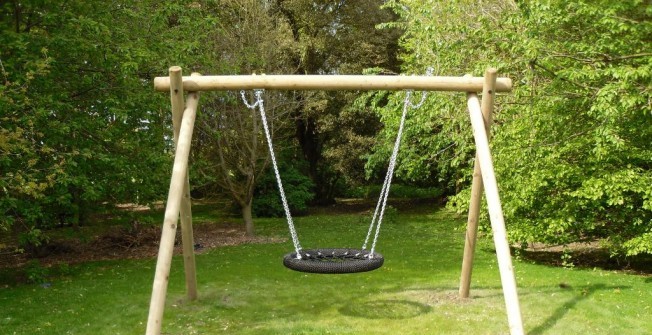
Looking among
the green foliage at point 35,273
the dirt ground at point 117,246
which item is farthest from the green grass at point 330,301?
the dirt ground at point 117,246

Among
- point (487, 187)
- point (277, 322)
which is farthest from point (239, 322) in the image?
point (487, 187)

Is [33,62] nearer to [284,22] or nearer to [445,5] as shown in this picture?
[445,5]

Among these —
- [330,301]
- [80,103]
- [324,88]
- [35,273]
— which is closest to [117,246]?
[80,103]

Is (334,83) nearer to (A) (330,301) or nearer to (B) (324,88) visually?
(B) (324,88)

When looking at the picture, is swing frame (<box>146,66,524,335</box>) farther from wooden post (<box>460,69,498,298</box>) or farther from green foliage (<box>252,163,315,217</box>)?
green foliage (<box>252,163,315,217</box>)

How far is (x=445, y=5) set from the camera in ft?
39.1

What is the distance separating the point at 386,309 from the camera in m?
6.86

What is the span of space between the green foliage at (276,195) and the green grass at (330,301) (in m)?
6.97

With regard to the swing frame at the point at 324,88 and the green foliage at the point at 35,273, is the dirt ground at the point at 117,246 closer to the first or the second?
the green foliage at the point at 35,273

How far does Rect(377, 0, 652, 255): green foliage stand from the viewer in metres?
7.50

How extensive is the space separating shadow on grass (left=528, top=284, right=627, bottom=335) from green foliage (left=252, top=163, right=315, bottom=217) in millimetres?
11050

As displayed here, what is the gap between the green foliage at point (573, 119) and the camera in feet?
24.6

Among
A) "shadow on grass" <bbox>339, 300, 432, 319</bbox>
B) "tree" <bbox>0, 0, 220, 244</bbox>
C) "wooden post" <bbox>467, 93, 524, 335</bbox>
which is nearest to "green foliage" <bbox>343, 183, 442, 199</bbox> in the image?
"tree" <bbox>0, 0, 220, 244</bbox>

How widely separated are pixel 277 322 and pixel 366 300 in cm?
141
